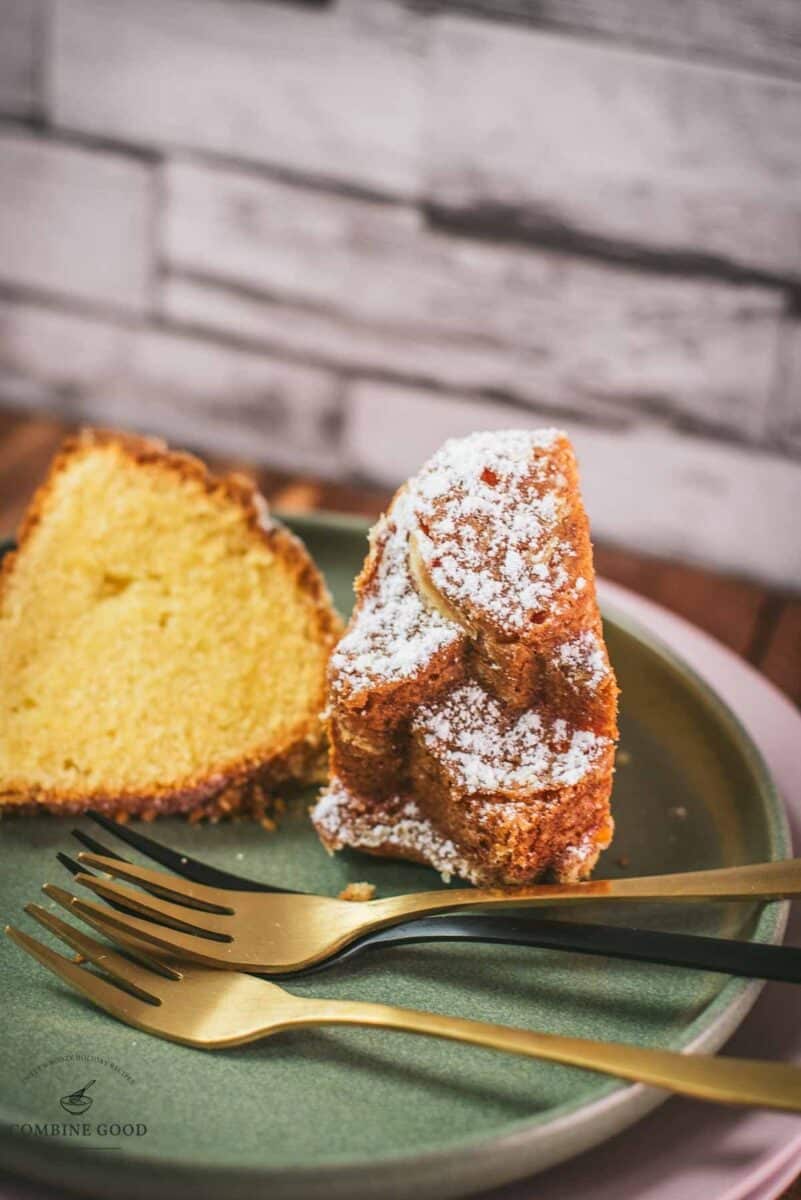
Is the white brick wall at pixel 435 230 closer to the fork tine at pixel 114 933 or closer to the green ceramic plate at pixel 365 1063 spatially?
the green ceramic plate at pixel 365 1063

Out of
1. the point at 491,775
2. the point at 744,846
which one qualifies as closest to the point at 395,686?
the point at 491,775

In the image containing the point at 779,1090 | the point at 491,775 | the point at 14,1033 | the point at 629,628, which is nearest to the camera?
the point at 779,1090

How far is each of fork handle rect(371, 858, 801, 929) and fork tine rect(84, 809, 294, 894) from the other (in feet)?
0.38

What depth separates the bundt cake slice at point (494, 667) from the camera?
105cm

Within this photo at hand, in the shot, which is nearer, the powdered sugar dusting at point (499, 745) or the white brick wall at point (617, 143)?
the powdered sugar dusting at point (499, 745)

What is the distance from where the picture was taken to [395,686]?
108cm

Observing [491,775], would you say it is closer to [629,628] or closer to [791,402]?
[629,628]

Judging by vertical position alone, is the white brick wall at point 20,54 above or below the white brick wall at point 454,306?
above

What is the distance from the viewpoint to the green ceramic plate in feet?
2.60

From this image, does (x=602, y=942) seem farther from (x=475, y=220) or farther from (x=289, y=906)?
(x=475, y=220)

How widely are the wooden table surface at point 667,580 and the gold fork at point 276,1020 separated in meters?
0.94

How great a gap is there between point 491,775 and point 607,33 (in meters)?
1.37
